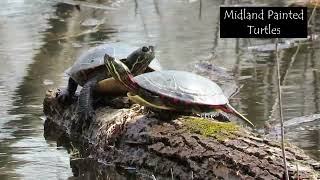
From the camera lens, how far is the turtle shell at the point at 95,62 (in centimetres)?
607

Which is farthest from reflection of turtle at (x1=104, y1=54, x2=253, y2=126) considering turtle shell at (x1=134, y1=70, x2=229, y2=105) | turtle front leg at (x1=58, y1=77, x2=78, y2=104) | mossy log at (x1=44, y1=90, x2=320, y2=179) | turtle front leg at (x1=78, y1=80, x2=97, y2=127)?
turtle front leg at (x1=58, y1=77, x2=78, y2=104)

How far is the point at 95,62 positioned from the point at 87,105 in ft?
1.49

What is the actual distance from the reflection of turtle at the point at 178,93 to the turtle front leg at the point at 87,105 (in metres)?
0.70

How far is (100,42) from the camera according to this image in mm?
10547

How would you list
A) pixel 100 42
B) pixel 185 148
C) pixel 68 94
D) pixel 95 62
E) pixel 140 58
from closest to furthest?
pixel 185 148
pixel 140 58
pixel 95 62
pixel 68 94
pixel 100 42

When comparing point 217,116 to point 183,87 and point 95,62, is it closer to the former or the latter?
point 183,87

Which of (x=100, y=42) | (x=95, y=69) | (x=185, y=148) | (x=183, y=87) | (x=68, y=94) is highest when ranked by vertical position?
(x=183, y=87)

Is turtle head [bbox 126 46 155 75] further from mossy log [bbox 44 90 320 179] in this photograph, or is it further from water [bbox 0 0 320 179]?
water [bbox 0 0 320 179]

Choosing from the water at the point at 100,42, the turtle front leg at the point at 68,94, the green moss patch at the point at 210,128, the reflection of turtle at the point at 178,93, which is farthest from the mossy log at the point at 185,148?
the turtle front leg at the point at 68,94

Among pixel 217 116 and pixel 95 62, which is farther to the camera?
pixel 95 62

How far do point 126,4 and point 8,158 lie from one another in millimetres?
9814

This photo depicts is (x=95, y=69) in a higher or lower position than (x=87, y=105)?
higher

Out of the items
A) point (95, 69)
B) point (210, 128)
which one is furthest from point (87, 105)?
point (210, 128)

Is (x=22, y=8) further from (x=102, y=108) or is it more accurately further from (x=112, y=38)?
(x=102, y=108)
